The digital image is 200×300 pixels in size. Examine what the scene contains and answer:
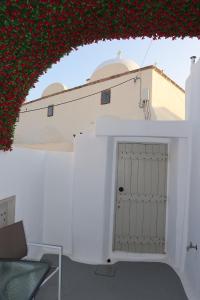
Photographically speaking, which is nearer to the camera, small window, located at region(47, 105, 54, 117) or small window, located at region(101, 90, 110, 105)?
small window, located at region(101, 90, 110, 105)

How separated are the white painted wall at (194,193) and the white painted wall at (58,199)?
2.41 m

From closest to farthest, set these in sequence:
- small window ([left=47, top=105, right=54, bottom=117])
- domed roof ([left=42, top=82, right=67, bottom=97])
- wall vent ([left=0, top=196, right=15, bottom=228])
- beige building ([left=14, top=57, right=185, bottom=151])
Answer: wall vent ([left=0, top=196, right=15, bottom=228]) → beige building ([left=14, top=57, right=185, bottom=151]) → small window ([left=47, top=105, right=54, bottom=117]) → domed roof ([left=42, top=82, right=67, bottom=97])

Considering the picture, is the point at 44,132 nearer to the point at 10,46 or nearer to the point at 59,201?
the point at 59,201

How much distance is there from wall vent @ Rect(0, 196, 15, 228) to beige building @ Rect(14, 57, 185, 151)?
379 centimetres

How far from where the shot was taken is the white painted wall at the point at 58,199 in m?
5.54

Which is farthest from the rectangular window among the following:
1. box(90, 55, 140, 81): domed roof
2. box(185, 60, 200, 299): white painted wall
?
box(185, 60, 200, 299): white painted wall

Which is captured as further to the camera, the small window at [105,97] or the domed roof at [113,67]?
the domed roof at [113,67]

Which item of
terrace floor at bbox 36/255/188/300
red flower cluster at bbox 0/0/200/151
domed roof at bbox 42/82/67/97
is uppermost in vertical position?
domed roof at bbox 42/82/67/97

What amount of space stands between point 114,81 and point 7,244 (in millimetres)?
7528

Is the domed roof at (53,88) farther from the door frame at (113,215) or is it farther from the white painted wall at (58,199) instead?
the door frame at (113,215)

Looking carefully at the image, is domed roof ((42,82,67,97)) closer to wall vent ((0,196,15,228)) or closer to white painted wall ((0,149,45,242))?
white painted wall ((0,149,45,242))

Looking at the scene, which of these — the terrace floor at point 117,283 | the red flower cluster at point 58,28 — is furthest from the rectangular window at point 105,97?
the terrace floor at point 117,283

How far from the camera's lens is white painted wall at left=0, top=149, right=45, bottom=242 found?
3.89 meters

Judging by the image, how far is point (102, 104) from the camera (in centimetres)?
1013
